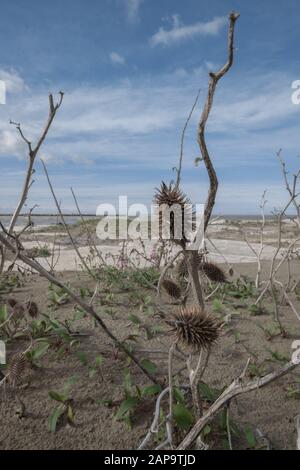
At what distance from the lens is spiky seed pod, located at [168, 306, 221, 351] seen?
1.60 metres

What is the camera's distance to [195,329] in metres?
1.61

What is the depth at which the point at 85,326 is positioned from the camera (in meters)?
3.31

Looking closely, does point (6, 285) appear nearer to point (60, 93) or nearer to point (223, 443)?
point (60, 93)

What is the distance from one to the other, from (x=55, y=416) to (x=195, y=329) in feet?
3.54

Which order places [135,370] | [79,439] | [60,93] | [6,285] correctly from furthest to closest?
1. [6,285]
2. [135,370]
3. [60,93]
4. [79,439]

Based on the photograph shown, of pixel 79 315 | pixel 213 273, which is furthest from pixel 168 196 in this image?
pixel 79 315

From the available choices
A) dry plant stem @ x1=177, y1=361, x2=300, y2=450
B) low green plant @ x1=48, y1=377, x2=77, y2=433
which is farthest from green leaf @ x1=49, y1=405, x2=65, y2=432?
dry plant stem @ x1=177, y1=361, x2=300, y2=450

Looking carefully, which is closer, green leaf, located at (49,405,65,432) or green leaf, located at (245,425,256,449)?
green leaf, located at (245,425,256,449)

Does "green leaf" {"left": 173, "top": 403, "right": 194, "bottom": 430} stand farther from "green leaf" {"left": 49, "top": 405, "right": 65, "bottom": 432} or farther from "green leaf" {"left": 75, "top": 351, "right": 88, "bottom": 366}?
"green leaf" {"left": 75, "top": 351, "right": 88, "bottom": 366}

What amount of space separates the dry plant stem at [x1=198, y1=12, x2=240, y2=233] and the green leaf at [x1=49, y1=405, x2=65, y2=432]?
1441 mm

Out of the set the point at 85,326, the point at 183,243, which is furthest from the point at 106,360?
the point at 183,243

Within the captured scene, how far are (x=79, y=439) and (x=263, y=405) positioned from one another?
3.70 ft

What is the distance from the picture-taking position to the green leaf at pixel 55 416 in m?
2.08

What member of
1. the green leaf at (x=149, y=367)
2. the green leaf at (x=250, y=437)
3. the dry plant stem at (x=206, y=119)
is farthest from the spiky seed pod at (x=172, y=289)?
the dry plant stem at (x=206, y=119)
